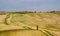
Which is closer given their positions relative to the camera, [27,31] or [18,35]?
[18,35]

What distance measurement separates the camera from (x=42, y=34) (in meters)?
9.81

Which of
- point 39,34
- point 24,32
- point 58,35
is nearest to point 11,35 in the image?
point 24,32

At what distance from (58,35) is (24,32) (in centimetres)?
210

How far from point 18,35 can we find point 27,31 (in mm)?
968

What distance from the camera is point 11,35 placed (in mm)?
9305

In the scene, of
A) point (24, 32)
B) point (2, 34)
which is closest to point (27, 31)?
point (24, 32)

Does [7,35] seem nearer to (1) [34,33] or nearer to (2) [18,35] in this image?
(2) [18,35]

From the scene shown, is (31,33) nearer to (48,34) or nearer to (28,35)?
(28,35)

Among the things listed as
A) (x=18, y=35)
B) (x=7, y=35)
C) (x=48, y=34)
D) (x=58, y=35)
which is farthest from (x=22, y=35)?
(x=58, y=35)

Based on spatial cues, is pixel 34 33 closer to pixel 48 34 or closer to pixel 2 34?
pixel 48 34

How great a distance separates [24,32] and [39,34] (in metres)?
0.90

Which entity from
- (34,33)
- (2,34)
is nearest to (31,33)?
(34,33)

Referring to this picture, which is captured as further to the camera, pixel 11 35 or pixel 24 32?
pixel 24 32

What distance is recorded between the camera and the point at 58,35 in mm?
10266
